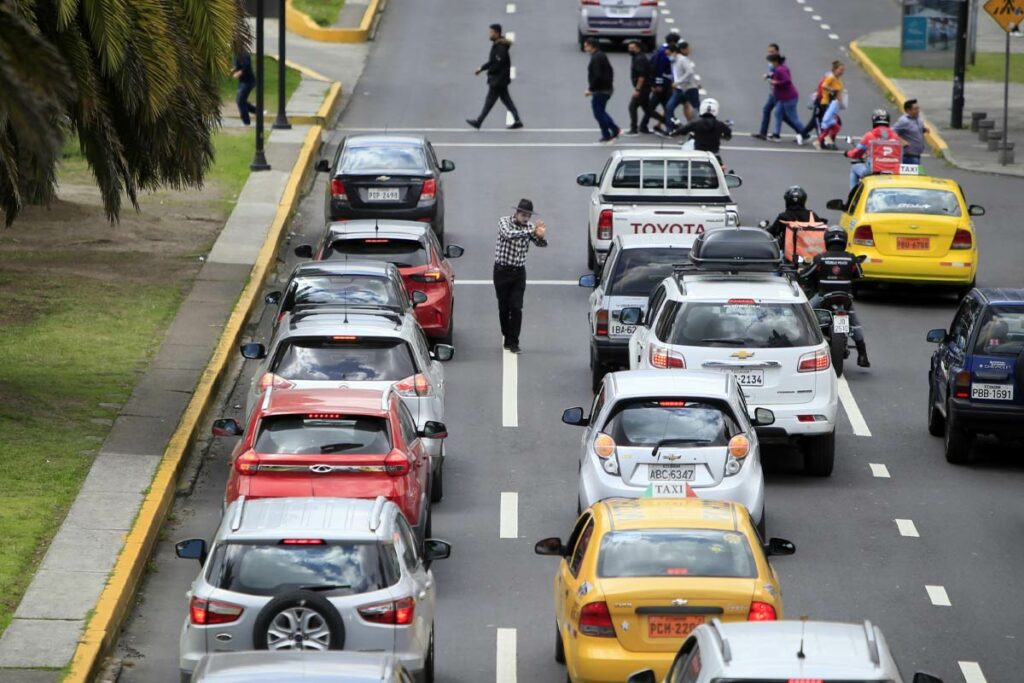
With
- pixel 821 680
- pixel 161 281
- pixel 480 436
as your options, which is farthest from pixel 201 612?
pixel 161 281

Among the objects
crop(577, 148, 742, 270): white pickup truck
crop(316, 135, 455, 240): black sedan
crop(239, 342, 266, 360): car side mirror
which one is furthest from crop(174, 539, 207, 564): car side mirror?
crop(316, 135, 455, 240): black sedan

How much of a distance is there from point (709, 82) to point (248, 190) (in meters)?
15.1

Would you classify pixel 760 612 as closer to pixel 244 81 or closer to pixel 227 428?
pixel 227 428

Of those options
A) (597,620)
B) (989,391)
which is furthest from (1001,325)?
(597,620)

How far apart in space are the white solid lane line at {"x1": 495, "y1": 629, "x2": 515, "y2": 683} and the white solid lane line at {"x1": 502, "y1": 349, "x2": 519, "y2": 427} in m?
6.62

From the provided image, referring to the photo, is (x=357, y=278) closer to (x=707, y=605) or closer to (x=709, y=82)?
(x=707, y=605)

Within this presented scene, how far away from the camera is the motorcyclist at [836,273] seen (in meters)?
23.0

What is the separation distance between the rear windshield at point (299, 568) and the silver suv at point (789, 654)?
264 cm

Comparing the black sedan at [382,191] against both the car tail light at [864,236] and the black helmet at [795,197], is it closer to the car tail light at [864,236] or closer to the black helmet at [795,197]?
the black helmet at [795,197]

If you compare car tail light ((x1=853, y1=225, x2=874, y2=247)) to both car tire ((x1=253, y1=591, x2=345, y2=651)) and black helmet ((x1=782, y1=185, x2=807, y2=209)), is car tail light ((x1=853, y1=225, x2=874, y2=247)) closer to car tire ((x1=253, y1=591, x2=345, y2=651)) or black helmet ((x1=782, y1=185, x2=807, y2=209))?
black helmet ((x1=782, y1=185, x2=807, y2=209))

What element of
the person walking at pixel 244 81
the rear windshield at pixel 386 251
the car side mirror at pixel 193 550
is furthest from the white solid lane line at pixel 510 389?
the person walking at pixel 244 81

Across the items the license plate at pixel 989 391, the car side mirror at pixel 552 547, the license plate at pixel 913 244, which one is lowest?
the license plate at pixel 913 244

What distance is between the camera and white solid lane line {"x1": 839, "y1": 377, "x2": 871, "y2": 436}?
70.5 ft

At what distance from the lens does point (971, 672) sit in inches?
557
